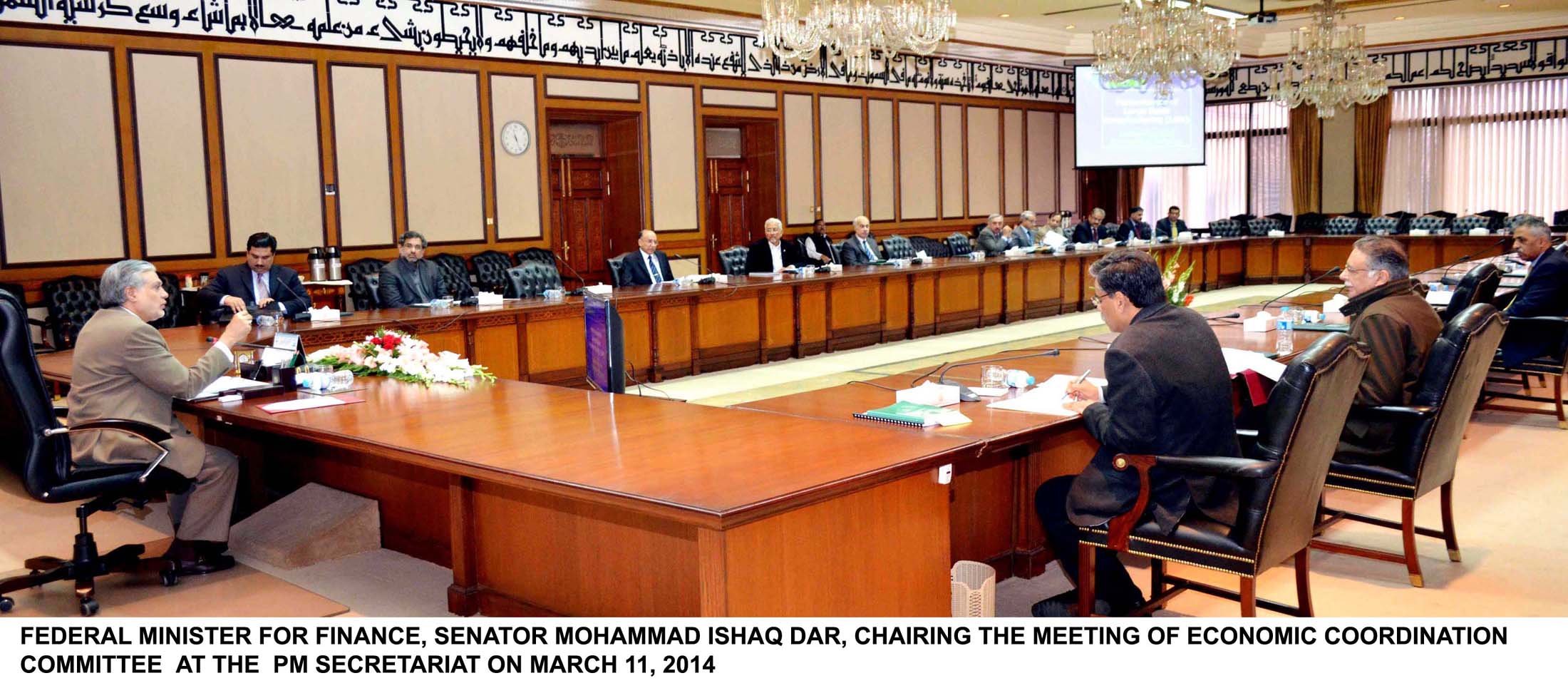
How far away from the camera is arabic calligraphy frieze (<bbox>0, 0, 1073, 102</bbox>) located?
8.21 m

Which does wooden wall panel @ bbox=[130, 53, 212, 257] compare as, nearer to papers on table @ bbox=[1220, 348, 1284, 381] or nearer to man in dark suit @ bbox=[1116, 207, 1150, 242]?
papers on table @ bbox=[1220, 348, 1284, 381]

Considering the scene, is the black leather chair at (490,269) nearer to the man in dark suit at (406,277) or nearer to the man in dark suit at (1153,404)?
the man in dark suit at (406,277)

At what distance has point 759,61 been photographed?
12.2 m

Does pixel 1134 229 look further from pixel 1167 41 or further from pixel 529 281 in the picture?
pixel 529 281

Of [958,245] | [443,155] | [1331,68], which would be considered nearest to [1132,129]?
[958,245]

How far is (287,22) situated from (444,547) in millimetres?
6370

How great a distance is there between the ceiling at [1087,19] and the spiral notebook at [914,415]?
23.8 ft

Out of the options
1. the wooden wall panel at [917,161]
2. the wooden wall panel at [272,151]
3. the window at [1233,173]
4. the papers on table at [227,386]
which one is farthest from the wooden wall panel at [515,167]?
the window at [1233,173]

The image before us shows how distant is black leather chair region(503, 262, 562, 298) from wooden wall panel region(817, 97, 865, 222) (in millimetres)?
5126

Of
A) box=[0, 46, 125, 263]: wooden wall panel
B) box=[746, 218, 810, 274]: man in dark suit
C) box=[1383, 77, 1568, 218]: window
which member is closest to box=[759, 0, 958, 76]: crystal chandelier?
box=[746, 218, 810, 274]: man in dark suit

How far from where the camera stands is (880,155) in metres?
13.7

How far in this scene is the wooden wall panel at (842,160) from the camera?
13.0 meters

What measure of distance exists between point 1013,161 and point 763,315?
25.1 feet

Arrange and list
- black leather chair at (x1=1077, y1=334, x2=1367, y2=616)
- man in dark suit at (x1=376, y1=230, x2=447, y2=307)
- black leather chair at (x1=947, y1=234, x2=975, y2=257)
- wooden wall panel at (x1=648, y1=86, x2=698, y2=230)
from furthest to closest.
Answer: black leather chair at (x1=947, y1=234, x2=975, y2=257)
wooden wall panel at (x1=648, y1=86, x2=698, y2=230)
man in dark suit at (x1=376, y1=230, x2=447, y2=307)
black leather chair at (x1=1077, y1=334, x2=1367, y2=616)
